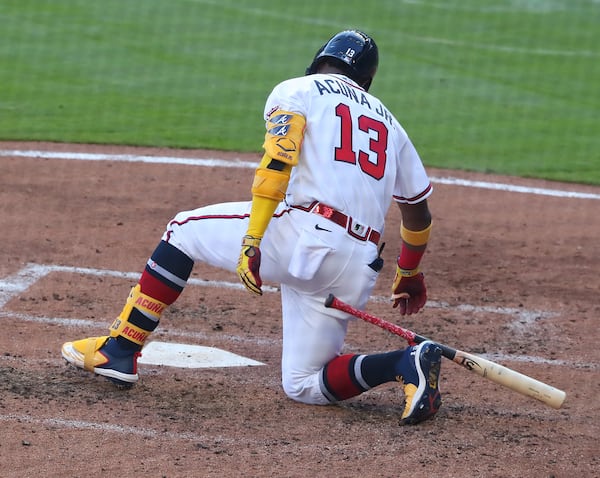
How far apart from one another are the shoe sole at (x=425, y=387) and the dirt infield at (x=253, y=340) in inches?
2.5

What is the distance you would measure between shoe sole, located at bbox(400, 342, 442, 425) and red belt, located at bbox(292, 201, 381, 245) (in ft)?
1.66

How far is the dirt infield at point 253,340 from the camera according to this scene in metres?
3.81

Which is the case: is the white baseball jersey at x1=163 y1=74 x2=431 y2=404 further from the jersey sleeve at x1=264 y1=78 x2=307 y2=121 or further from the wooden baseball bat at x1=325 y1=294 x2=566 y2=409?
the wooden baseball bat at x1=325 y1=294 x2=566 y2=409

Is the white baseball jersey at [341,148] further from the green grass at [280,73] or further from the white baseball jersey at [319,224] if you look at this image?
the green grass at [280,73]

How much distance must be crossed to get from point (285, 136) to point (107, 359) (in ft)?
3.94

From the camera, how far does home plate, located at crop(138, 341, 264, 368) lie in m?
4.80

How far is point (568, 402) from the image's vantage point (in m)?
4.59

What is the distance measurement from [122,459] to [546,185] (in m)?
5.52

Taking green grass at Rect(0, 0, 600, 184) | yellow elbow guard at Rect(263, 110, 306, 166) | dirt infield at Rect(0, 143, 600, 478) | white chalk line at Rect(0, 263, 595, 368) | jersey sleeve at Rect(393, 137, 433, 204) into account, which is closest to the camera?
dirt infield at Rect(0, 143, 600, 478)

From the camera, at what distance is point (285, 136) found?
13.4ft

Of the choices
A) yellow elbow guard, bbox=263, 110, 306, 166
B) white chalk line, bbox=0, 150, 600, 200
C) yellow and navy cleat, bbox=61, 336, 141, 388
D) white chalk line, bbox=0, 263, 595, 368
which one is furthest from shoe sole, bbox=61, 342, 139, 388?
white chalk line, bbox=0, 150, 600, 200

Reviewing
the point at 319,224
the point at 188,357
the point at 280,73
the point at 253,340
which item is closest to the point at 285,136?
the point at 319,224

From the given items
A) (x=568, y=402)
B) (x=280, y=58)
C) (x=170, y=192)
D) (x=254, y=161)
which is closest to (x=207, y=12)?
(x=280, y=58)

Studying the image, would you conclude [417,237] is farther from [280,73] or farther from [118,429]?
[280,73]
